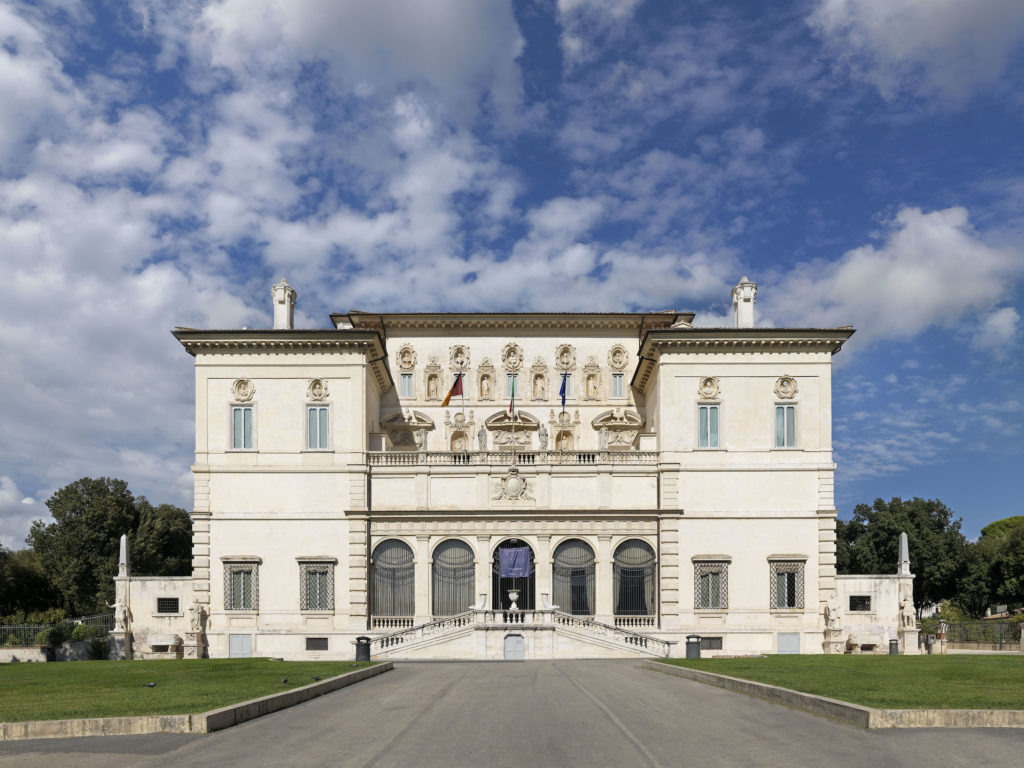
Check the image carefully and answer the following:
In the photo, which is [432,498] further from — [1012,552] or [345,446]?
[1012,552]

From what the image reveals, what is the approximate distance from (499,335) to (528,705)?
37.1 meters

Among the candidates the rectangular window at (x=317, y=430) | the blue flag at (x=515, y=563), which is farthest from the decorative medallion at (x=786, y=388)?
the rectangular window at (x=317, y=430)

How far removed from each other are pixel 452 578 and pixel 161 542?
39.0 metres

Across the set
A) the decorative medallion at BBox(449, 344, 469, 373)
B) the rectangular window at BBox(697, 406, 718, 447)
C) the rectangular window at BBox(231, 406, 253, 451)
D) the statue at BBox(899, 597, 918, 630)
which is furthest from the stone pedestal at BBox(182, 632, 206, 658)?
the statue at BBox(899, 597, 918, 630)

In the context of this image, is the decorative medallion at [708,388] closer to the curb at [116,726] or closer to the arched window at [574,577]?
the arched window at [574,577]

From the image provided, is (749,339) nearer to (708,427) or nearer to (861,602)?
(708,427)

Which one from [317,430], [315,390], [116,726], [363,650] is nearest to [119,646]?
[317,430]

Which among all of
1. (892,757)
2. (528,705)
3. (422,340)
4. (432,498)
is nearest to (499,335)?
(422,340)

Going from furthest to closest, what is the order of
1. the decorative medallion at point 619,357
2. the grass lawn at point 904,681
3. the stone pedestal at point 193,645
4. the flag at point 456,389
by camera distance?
the decorative medallion at point 619,357 → the flag at point 456,389 → the stone pedestal at point 193,645 → the grass lawn at point 904,681

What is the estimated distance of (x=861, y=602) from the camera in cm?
4716

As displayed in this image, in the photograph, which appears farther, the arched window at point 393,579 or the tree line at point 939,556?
the tree line at point 939,556

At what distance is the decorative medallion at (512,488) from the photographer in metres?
48.1

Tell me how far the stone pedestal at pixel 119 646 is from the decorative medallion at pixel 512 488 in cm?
2025

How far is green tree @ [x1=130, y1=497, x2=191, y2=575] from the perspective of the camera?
73438mm
